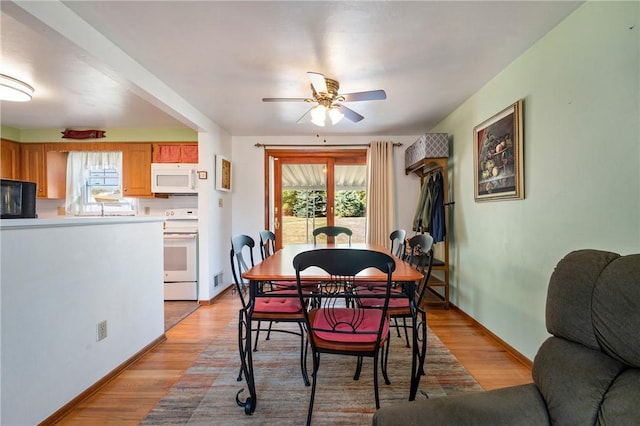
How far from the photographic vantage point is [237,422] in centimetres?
156

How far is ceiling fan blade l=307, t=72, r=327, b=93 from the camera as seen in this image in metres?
1.93

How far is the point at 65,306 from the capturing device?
1.63 metres

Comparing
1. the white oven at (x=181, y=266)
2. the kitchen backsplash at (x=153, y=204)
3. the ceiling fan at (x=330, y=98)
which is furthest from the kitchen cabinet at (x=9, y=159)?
the ceiling fan at (x=330, y=98)

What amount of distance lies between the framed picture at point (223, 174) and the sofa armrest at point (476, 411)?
11.5ft

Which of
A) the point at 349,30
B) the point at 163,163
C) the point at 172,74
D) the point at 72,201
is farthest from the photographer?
the point at 72,201

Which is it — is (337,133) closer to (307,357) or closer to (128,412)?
(307,357)

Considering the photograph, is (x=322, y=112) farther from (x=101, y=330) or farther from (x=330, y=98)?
(x=101, y=330)

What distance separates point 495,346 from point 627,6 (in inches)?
94.9

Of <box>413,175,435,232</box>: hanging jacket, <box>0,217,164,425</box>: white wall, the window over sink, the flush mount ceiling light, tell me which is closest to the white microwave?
the window over sink

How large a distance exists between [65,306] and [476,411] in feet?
6.92

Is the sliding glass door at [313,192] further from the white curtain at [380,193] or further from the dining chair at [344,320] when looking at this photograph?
the dining chair at [344,320]

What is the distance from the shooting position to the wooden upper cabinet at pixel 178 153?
12.9ft

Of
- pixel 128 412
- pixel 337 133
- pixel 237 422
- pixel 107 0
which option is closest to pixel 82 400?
pixel 128 412

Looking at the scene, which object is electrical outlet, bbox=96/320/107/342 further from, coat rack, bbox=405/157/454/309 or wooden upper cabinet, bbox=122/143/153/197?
coat rack, bbox=405/157/454/309
